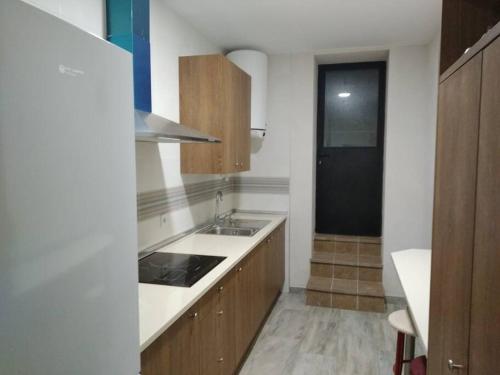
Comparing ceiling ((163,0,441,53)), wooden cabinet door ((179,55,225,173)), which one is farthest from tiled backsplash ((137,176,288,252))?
ceiling ((163,0,441,53))

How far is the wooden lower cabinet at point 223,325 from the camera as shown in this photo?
5.08 feet

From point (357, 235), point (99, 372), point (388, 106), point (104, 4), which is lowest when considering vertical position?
point (357, 235)

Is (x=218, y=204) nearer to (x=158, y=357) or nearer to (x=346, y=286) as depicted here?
(x=346, y=286)

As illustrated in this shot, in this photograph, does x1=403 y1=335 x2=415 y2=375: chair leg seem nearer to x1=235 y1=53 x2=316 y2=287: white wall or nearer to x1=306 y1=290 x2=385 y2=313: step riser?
x1=306 y1=290 x2=385 y2=313: step riser

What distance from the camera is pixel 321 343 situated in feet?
10.1

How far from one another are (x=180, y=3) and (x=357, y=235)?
3.22 m

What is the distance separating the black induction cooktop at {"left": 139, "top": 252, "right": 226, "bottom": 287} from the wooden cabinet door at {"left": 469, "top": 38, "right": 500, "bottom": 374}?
1.33m

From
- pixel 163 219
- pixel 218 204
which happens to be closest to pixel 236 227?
pixel 218 204

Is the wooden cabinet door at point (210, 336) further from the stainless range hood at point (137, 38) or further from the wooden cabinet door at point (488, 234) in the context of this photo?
the wooden cabinet door at point (488, 234)

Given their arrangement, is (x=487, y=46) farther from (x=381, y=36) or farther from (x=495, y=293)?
(x=381, y=36)

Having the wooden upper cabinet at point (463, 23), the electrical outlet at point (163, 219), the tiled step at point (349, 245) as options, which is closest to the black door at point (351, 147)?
the tiled step at point (349, 245)

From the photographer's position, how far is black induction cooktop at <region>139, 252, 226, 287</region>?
193cm

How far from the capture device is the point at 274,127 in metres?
4.05

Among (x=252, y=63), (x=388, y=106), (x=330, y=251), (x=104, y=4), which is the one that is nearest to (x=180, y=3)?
(x=104, y=4)
